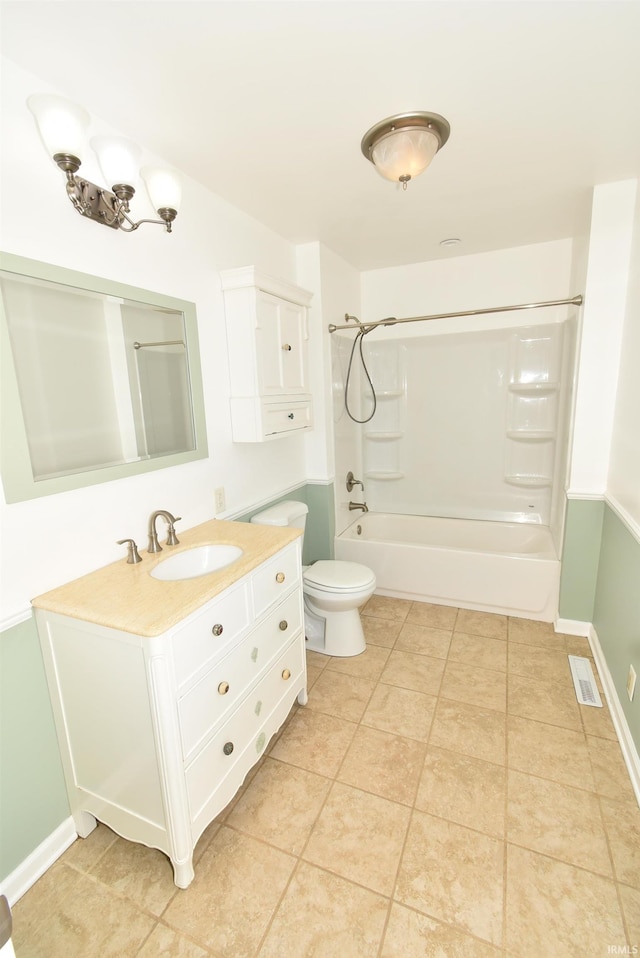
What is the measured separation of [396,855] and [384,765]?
335 millimetres

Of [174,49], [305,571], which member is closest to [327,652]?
[305,571]

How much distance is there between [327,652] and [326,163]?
2339 mm

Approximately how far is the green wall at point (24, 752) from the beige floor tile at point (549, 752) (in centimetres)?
162

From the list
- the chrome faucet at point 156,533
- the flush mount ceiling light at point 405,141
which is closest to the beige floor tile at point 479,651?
the chrome faucet at point 156,533

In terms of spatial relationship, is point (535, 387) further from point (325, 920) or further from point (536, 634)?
point (325, 920)

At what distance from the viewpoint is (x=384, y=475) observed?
3.62 meters

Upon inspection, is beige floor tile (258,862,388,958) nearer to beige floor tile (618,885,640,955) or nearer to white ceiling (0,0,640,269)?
beige floor tile (618,885,640,955)

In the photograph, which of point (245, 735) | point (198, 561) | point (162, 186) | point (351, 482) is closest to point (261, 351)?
point (162, 186)

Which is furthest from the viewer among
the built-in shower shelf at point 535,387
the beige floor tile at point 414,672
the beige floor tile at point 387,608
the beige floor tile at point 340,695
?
the built-in shower shelf at point 535,387

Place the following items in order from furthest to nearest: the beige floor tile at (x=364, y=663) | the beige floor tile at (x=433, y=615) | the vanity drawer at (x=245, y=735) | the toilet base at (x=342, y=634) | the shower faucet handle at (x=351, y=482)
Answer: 1. the shower faucet handle at (x=351, y=482)
2. the beige floor tile at (x=433, y=615)
3. the toilet base at (x=342, y=634)
4. the beige floor tile at (x=364, y=663)
5. the vanity drawer at (x=245, y=735)

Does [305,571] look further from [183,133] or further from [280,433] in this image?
[183,133]

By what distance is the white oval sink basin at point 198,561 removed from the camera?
1.61 meters

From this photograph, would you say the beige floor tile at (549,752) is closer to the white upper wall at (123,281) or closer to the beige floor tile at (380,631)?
the beige floor tile at (380,631)

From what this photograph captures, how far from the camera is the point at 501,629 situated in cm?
257
